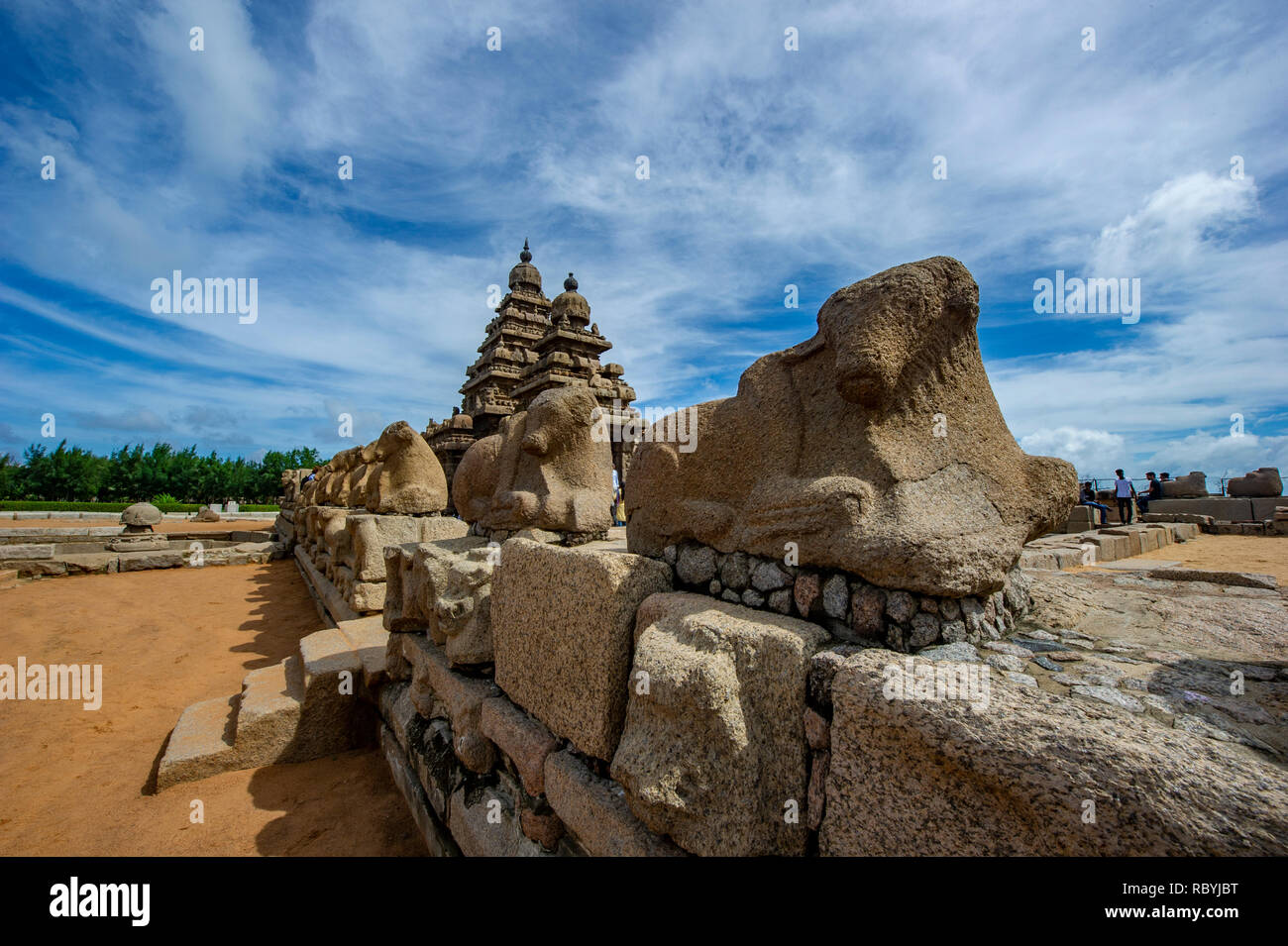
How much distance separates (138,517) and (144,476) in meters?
30.6

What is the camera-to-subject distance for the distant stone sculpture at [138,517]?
1304cm

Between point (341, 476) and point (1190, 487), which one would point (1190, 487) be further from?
point (341, 476)

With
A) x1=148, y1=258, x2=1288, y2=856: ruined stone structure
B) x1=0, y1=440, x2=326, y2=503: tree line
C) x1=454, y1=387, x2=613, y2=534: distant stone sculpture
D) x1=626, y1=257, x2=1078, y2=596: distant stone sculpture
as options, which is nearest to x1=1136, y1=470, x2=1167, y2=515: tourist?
x1=148, y1=258, x2=1288, y2=856: ruined stone structure

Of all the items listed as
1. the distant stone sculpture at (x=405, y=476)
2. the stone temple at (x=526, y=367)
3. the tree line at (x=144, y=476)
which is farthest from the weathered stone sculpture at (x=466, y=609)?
the tree line at (x=144, y=476)

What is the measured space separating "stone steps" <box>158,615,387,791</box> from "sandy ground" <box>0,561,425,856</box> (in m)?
0.09

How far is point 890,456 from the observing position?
1551 mm

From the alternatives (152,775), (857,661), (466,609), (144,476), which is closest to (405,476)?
(152,775)

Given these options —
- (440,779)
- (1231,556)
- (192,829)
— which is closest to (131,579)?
(192,829)

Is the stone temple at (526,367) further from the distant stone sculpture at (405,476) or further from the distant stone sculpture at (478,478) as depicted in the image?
the distant stone sculpture at (478,478)

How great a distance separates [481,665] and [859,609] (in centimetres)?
196

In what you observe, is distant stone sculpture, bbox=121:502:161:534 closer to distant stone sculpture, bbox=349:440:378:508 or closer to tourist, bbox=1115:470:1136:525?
distant stone sculpture, bbox=349:440:378:508

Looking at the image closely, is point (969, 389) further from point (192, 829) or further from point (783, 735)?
point (192, 829)

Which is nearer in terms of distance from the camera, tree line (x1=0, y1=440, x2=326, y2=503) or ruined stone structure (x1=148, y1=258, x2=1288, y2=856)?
ruined stone structure (x1=148, y1=258, x2=1288, y2=856)

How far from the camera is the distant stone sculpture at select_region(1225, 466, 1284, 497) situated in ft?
40.6
